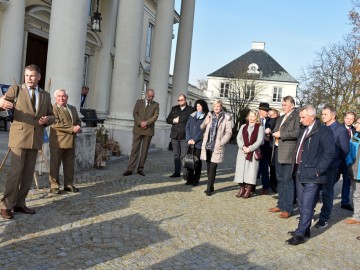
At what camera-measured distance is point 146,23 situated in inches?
988

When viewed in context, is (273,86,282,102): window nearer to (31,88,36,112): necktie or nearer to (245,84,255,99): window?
(245,84,255,99): window

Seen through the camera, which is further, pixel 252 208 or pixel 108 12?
pixel 108 12

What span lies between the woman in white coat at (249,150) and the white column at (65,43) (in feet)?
11.7

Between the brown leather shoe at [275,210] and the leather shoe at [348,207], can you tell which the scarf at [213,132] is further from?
the leather shoe at [348,207]

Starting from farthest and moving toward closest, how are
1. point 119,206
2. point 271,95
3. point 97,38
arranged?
point 271,95 < point 97,38 < point 119,206

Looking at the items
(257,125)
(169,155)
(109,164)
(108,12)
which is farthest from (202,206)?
(108,12)

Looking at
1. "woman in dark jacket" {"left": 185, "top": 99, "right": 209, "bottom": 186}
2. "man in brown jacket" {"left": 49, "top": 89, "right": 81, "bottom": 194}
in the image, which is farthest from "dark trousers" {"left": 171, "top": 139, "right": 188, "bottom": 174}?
"man in brown jacket" {"left": 49, "top": 89, "right": 81, "bottom": 194}

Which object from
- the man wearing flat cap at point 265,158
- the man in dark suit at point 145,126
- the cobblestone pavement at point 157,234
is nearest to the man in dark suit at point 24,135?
the cobblestone pavement at point 157,234

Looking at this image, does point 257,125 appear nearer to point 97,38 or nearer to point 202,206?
point 202,206

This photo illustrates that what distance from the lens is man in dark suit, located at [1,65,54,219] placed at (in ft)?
17.5

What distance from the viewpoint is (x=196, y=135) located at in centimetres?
897

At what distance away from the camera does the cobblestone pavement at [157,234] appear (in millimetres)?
4343

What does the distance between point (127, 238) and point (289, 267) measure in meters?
1.90

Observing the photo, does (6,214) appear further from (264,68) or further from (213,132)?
(264,68)
